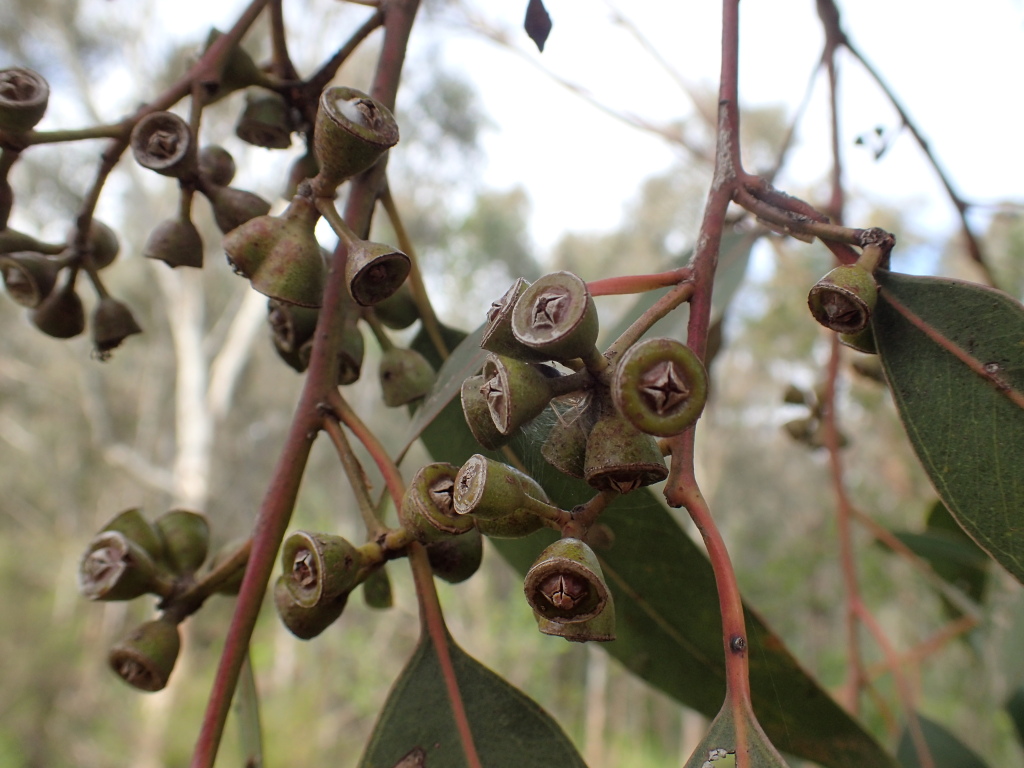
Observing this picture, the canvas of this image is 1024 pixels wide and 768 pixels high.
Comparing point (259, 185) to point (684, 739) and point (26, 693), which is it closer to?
point (26, 693)

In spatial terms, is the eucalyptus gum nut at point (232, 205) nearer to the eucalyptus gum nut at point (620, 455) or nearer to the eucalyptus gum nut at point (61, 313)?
the eucalyptus gum nut at point (61, 313)

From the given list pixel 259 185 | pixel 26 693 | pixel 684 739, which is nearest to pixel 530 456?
pixel 684 739

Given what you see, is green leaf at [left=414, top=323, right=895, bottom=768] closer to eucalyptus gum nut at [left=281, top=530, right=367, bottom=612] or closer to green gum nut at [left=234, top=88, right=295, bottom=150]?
eucalyptus gum nut at [left=281, top=530, right=367, bottom=612]

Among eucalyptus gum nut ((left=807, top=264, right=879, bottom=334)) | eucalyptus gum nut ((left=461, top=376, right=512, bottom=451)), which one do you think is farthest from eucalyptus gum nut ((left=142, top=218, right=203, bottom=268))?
eucalyptus gum nut ((left=807, top=264, right=879, bottom=334))

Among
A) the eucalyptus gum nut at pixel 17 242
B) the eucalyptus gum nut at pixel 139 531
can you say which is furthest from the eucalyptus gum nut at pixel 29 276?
the eucalyptus gum nut at pixel 139 531

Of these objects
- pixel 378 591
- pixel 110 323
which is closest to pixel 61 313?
pixel 110 323
